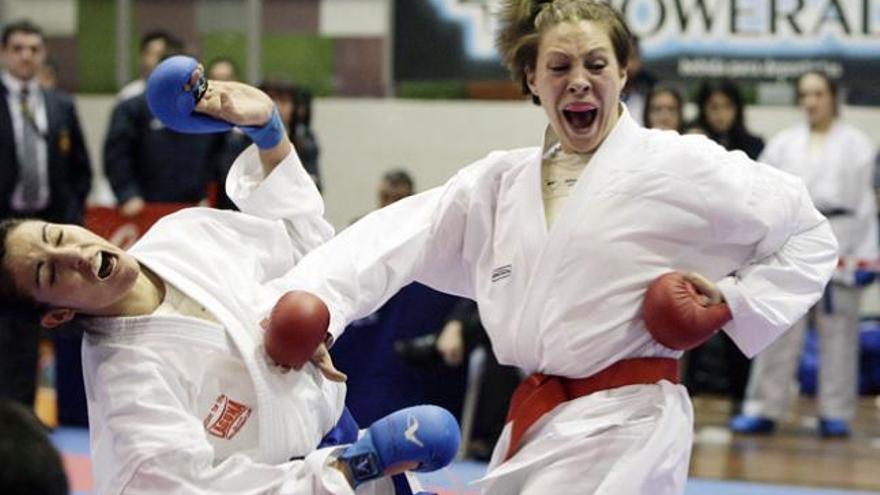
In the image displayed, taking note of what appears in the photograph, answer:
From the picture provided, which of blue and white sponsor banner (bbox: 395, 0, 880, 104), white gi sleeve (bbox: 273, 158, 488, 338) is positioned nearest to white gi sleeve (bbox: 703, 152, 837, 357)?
white gi sleeve (bbox: 273, 158, 488, 338)

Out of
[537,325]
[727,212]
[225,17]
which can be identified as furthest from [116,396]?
[225,17]

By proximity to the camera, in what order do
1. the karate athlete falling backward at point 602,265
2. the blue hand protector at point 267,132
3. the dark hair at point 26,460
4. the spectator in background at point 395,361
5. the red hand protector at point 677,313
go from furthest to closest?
the spectator in background at point 395,361
the blue hand protector at point 267,132
the karate athlete falling backward at point 602,265
the red hand protector at point 677,313
the dark hair at point 26,460

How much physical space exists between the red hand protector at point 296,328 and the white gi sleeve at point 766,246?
89 cm

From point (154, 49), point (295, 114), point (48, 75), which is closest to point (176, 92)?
point (295, 114)

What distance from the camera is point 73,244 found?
334cm

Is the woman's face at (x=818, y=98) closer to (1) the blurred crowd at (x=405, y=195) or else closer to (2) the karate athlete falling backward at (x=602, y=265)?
(1) the blurred crowd at (x=405, y=195)

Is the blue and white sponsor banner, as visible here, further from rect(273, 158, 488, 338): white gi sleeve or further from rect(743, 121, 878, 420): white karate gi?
rect(273, 158, 488, 338): white gi sleeve

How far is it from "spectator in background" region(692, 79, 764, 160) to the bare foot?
14.7 feet

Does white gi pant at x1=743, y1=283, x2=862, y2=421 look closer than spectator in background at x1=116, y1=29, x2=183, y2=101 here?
Yes

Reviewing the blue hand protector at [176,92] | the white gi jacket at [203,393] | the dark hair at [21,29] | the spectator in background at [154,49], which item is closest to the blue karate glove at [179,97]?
the blue hand protector at [176,92]

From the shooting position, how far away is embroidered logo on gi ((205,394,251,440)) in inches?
133

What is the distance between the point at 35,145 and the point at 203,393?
4671mm

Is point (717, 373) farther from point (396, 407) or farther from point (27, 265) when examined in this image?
point (27, 265)

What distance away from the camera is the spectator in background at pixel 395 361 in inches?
277
